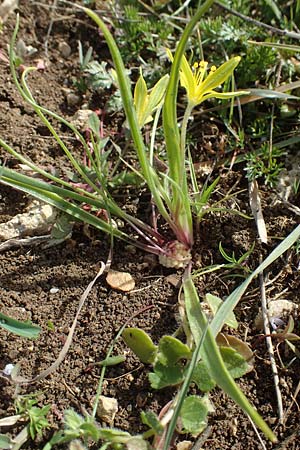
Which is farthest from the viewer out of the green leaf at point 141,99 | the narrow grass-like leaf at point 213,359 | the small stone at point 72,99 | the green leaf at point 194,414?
the small stone at point 72,99

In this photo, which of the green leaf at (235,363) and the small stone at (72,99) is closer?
the green leaf at (235,363)

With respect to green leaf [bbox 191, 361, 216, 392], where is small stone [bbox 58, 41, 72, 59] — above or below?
above

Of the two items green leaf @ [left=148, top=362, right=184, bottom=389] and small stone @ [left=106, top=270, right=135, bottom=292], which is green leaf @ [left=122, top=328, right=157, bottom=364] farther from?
small stone @ [left=106, top=270, right=135, bottom=292]

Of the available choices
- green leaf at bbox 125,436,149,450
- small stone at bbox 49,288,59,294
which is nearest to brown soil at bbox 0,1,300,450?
small stone at bbox 49,288,59,294

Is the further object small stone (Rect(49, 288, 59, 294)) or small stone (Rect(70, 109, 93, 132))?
small stone (Rect(70, 109, 93, 132))

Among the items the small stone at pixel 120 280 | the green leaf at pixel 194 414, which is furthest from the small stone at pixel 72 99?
the green leaf at pixel 194 414

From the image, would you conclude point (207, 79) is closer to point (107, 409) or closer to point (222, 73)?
A: point (222, 73)

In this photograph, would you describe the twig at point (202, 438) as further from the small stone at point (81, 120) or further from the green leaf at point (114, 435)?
the small stone at point (81, 120)
